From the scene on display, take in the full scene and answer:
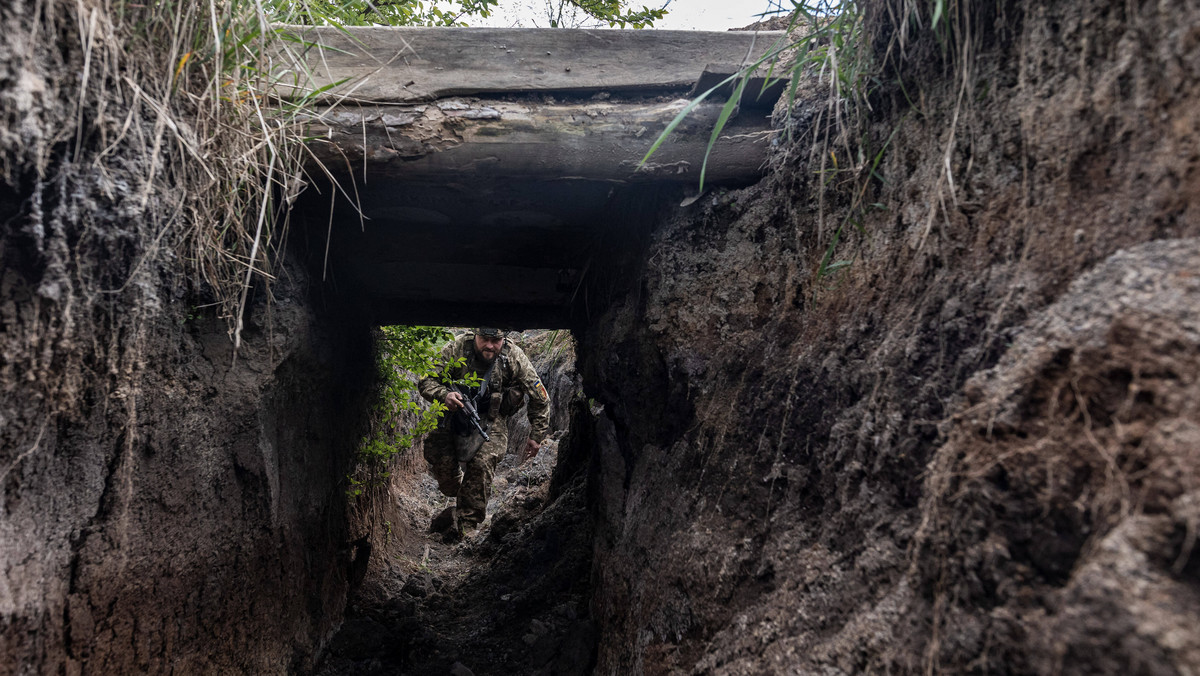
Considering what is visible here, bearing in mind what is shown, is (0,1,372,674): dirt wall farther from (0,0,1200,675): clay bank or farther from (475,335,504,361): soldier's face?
(475,335,504,361): soldier's face

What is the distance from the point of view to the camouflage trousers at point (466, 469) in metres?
5.73

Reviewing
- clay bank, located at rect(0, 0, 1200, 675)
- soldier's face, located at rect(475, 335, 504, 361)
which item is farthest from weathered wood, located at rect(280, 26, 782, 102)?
soldier's face, located at rect(475, 335, 504, 361)

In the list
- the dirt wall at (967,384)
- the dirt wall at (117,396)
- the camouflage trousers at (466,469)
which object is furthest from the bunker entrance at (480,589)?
the dirt wall at (967,384)

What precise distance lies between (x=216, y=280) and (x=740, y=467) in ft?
5.46

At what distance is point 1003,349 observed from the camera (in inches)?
46.5

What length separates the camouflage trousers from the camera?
5.73 meters

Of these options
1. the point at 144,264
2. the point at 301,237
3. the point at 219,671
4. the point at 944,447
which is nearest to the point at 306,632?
the point at 219,671

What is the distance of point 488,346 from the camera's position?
5688mm

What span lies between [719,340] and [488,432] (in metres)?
3.97

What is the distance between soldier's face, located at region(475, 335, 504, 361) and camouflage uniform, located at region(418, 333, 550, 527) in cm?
12

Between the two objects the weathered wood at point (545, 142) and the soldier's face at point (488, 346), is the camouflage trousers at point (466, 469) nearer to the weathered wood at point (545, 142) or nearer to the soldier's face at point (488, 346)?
the soldier's face at point (488, 346)

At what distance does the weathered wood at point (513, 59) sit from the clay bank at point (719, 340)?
19 millimetres

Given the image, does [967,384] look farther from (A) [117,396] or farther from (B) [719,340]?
(A) [117,396]

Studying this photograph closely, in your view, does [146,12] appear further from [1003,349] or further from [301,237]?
[1003,349]
